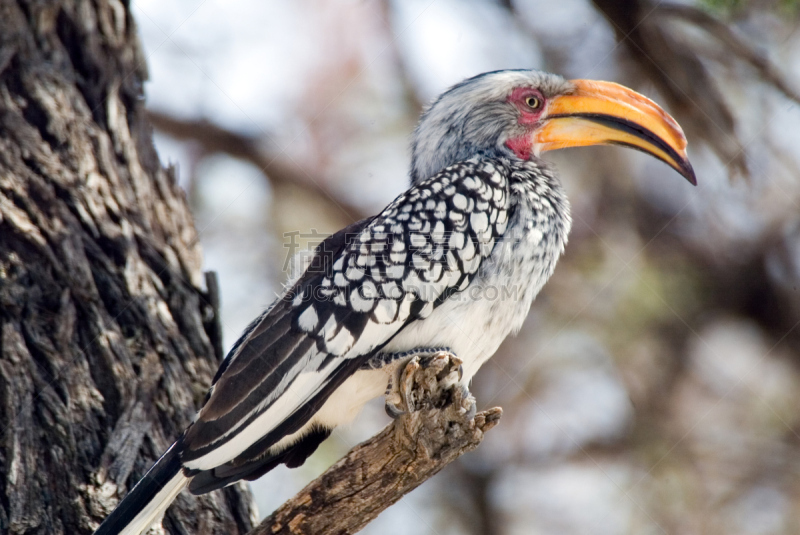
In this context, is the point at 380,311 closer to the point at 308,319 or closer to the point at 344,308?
the point at 344,308

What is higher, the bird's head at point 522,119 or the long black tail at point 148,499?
the bird's head at point 522,119

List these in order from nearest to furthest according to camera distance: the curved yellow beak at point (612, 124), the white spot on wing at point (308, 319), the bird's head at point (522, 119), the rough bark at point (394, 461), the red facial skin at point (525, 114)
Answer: the rough bark at point (394, 461)
the white spot on wing at point (308, 319)
the curved yellow beak at point (612, 124)
the bird's head at point (522, 119)
the red facial skin at point (525, 114)

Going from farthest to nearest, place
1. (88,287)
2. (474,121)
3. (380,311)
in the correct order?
(474,121) < (88,287) < (380,311)

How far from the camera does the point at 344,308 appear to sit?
3473 millimetres

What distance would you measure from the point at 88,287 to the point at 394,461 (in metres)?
1.98

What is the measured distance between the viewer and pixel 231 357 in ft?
11.8

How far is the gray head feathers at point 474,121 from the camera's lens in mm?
4387

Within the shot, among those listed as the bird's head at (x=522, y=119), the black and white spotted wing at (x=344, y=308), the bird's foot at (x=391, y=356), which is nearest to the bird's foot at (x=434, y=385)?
the bird's foot at (x=391, y=356)

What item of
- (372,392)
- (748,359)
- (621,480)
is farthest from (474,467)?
(372,392)

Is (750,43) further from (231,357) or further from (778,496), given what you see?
(231,357)

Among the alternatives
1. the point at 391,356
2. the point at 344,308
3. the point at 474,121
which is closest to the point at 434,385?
the point at 391,356

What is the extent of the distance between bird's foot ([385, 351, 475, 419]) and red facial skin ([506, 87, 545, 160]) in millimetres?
Answer: 1780

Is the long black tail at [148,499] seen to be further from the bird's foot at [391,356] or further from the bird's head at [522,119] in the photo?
the bird's head at [522,119]

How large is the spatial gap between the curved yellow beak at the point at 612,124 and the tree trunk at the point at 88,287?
90.7 inches
